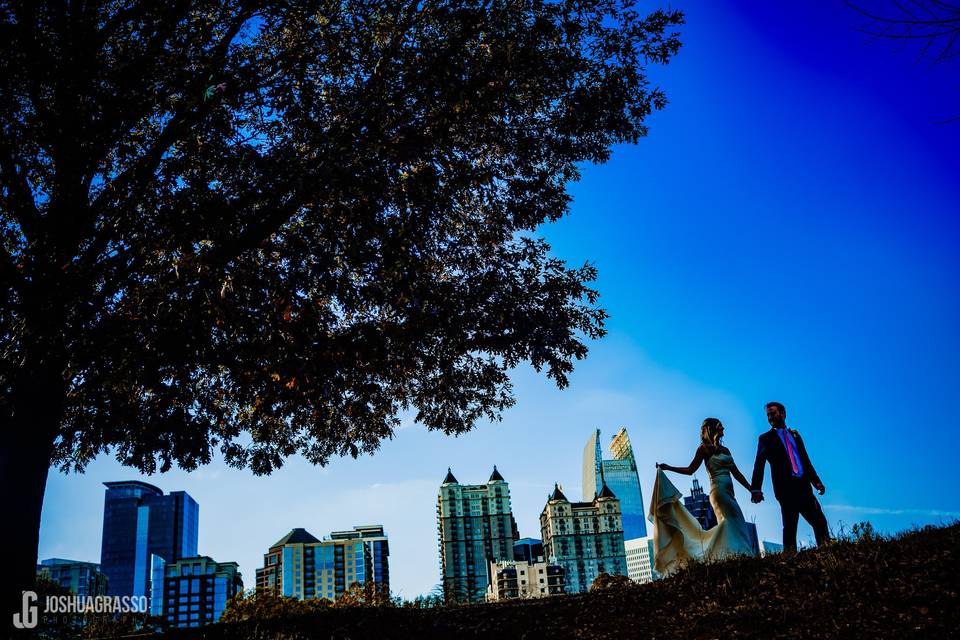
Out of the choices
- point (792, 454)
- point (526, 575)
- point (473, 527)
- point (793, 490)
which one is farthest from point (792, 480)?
point (473, 527)

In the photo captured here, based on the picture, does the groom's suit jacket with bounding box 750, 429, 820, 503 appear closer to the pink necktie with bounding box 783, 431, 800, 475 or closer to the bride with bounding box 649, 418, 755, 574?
the pink necktie with bounding box 783, 431, 800, 475

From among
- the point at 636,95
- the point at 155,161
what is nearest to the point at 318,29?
the point at 155,161

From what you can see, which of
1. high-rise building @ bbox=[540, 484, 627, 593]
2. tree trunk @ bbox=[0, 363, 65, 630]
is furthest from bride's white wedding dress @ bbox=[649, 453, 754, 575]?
high-rise building @ bbox=[540, 484, 627, 593]

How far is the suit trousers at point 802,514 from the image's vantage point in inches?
394

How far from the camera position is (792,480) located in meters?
10.1

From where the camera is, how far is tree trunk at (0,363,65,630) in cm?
924

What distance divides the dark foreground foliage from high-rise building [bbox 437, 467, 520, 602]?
183 m

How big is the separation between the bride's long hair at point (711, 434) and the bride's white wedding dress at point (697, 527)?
0.15 m

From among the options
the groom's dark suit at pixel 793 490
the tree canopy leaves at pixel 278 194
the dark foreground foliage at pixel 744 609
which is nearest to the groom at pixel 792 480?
the groom's dark suit at pixel 793 490

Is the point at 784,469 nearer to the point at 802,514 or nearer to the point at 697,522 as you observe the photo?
the point at 802,514

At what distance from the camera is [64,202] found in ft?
34.9

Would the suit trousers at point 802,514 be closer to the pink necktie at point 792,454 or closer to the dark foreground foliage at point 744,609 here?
the pink necktie at point 792,454

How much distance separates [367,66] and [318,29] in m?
1.79

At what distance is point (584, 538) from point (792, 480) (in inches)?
7022
